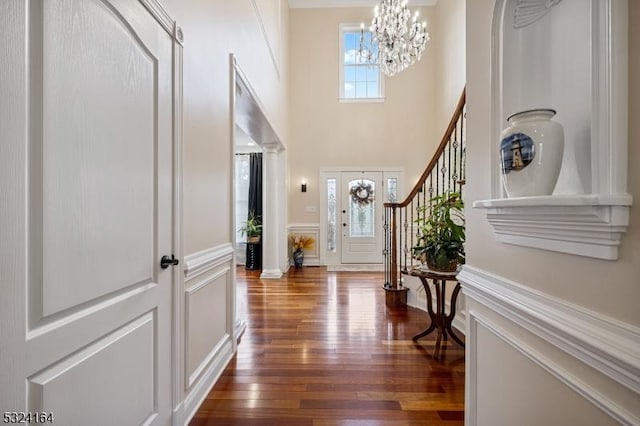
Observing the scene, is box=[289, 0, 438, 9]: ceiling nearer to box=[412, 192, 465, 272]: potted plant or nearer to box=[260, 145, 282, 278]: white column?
box=[260, 145, 282, 278]: white column

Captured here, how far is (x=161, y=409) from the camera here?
1450 mm

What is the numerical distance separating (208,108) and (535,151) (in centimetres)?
188

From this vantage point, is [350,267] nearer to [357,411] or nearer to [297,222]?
[297,222]

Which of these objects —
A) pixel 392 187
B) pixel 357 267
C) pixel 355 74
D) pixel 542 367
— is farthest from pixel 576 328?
pixel 355 74

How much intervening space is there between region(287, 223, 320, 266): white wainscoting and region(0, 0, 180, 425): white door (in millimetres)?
5184

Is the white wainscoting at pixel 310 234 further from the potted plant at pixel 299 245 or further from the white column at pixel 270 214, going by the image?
the white column at pixel 270 214

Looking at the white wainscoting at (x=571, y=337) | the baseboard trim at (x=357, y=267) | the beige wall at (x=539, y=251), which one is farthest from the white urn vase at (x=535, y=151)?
the baseboard trim at (x=357, y=267)

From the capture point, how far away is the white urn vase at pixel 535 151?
Result: 89 centimetres

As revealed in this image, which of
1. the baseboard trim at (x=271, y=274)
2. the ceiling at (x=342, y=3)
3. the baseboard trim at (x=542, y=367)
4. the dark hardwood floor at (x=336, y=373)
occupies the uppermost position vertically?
the ceiling at (x=342, y=3)

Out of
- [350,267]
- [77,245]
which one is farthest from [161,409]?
[350,267]

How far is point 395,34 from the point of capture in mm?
4645

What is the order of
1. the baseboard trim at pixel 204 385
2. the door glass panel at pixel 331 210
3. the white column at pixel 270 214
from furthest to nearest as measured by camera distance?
the door glass panel at pixel 331 210 < the white column at pixel 270 214 < the baseboard trim at pixel 204 385

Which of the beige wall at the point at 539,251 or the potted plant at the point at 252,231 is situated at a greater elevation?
the beige wall at the point at 539,251

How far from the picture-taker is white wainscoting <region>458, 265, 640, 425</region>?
65cm
